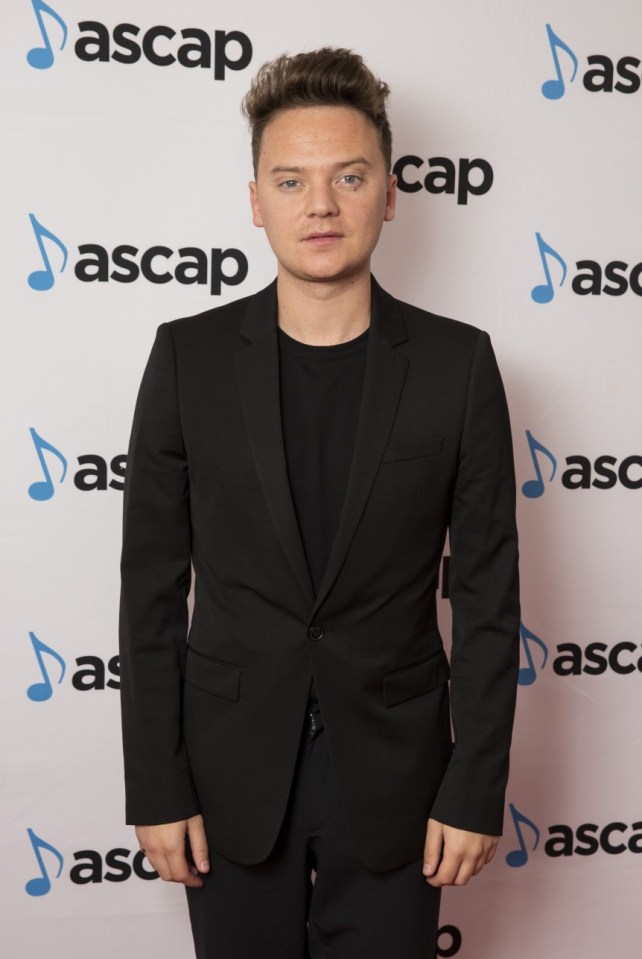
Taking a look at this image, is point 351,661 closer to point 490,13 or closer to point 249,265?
point 249,265

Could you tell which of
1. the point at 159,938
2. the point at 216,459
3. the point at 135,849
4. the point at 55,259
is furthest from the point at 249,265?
the point at 159,938

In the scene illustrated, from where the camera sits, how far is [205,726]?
1.56m

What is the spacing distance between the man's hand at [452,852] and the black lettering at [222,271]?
1.21m

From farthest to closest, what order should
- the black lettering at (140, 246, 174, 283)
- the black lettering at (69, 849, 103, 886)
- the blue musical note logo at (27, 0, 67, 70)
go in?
the black lettering at (69, 849, 103, 886) < the black lettering at (140, 246, 174, 283) < the blue musical note logo at (27, 0, 67, 70)

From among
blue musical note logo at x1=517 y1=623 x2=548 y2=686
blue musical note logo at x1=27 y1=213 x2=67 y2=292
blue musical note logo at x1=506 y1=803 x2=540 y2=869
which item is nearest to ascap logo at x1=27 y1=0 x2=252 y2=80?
blue musical note logo at x1=27 y1=213 x2=67 y2=292

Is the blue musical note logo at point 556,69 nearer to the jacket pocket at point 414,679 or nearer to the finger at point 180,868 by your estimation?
the jacket pocket at point 414,679

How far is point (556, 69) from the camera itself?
2.26 m

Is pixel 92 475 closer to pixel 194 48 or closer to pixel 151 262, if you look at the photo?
pixel 151 262

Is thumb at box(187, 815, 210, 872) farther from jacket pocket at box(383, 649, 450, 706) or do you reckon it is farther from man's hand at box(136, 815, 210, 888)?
jacket pocket at box(383, 649, 450, 706)

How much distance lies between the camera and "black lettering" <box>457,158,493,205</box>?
225 cm

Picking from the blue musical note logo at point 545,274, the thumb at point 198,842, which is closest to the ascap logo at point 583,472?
the blue musical note logo at point 545,274

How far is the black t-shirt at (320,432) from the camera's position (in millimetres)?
1527

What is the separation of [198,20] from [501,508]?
1.27 m

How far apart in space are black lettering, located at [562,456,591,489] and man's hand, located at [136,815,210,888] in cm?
127
